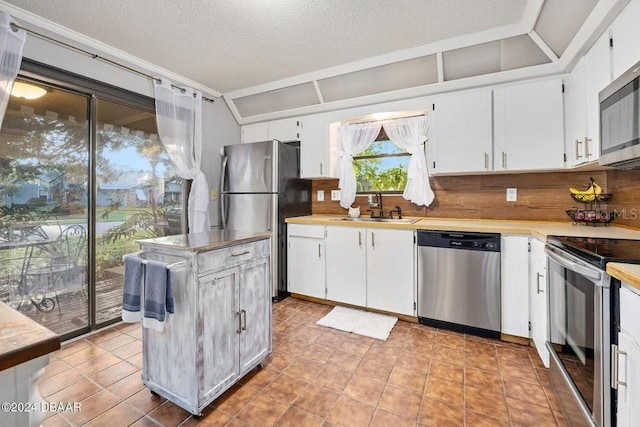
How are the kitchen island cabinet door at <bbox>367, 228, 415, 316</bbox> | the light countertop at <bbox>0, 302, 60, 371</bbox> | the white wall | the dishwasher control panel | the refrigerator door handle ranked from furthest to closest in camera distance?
the refrigerator door handle, the kitchen island cabinet door at <bbox>367, 228, 415, 316</bbox>, the dishwasher control panel, the white wall, the light countertop at <bbox>0, 302, 60, 371</bbox>

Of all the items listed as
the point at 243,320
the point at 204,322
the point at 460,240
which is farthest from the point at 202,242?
the point at 460,240

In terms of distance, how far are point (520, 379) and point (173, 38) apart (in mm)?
3637

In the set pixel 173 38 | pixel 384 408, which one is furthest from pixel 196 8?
pixel 384 408

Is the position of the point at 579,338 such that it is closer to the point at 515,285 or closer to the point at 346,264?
the point at 515,285

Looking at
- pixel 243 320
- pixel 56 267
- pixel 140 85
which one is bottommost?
pixel 243 320

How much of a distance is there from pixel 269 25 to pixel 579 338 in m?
2.76

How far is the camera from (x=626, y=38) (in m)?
1.54

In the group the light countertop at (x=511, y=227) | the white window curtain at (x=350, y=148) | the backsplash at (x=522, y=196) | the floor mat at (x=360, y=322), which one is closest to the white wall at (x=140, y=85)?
the light countertop at (x=511, y=227)

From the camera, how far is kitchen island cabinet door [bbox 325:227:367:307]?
295 cm

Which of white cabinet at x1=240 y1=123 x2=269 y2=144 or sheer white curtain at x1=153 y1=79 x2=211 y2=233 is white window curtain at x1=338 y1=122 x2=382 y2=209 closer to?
white cabinet at x1=240 y1=123 x2=269 y2=144

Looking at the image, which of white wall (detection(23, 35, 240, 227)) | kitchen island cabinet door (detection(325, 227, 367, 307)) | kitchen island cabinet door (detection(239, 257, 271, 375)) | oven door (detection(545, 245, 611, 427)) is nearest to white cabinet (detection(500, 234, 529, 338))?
oven door (detection(545, 245, 611, 427))

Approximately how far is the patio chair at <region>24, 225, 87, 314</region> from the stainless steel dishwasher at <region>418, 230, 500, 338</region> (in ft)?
9.72

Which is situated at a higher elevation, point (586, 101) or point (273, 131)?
point (273, 131)

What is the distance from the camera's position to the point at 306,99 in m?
3.47
